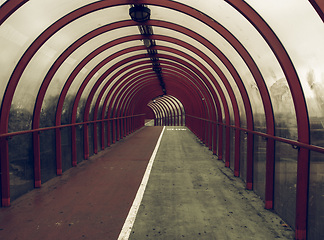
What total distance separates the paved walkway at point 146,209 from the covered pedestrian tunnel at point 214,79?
0.51m

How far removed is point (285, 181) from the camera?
4.91 meters

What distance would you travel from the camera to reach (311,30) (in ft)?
11.5

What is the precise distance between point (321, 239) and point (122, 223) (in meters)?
3.31

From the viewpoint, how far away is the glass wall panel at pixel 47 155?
750cm

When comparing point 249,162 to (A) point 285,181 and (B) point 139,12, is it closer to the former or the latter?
(A) point 285,181

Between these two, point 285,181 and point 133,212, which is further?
point 133,212

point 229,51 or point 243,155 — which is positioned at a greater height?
point 229,51

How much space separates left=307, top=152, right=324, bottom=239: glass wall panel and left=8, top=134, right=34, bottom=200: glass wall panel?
6.31 m

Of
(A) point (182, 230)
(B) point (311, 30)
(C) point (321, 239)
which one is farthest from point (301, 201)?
(B) point (311, 30)

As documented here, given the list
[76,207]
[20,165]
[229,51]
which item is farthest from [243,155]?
[20,165]

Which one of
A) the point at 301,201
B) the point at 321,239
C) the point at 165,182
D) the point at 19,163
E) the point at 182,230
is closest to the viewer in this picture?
the point at 321,239

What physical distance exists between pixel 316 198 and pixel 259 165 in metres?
2.36

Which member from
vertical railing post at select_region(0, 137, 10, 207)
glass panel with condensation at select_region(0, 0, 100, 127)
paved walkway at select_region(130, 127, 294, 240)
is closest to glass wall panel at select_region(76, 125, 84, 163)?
paved walkway at select_region(130, 127, 294, 240)

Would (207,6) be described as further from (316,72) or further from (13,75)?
(13,75)
